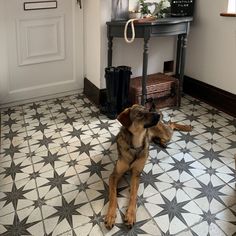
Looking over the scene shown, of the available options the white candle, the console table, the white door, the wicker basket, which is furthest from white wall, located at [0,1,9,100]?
the white candle

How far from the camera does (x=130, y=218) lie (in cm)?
164

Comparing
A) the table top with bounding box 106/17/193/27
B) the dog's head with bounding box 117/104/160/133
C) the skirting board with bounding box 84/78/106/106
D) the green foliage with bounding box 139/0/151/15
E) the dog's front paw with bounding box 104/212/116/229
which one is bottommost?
the dog's front paw with bounding box 104/212/116/229

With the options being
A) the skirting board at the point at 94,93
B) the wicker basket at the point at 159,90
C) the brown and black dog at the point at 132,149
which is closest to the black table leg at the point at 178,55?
the wicker basket at the point at 159,90

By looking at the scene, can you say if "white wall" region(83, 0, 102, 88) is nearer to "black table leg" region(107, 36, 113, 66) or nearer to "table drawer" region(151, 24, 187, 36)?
"black table leg" region(107, 36, 113, 66)

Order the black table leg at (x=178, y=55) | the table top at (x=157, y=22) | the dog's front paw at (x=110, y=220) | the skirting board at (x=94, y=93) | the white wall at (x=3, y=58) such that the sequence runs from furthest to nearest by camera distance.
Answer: the black table leg at (x=178, y=55)
the skirting board at (x=94, y=93)
the white wall at (x=3, y=58)
the table top at (x=157, y=22)
the dog's front paw at (x=110, y=220)

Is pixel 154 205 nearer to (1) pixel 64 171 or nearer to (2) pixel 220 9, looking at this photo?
(1) pixel 64 171

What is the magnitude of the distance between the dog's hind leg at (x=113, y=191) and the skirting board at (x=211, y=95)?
1.43 metres

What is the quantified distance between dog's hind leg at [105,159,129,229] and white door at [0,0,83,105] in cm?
160

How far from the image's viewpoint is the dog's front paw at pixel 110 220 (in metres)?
1.62

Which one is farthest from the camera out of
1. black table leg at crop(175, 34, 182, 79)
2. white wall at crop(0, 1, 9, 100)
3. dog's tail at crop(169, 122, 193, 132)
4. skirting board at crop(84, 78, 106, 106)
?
black table leg at crop(175, 34, 182, 79)

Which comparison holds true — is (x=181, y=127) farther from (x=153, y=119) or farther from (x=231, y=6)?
(x=231, y=6)

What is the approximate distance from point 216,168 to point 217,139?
41 centimetres

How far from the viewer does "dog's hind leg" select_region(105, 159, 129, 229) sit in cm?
164

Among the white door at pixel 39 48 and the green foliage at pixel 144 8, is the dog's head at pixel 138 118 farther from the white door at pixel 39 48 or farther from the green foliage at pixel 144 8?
the white door at pixel 39 48
